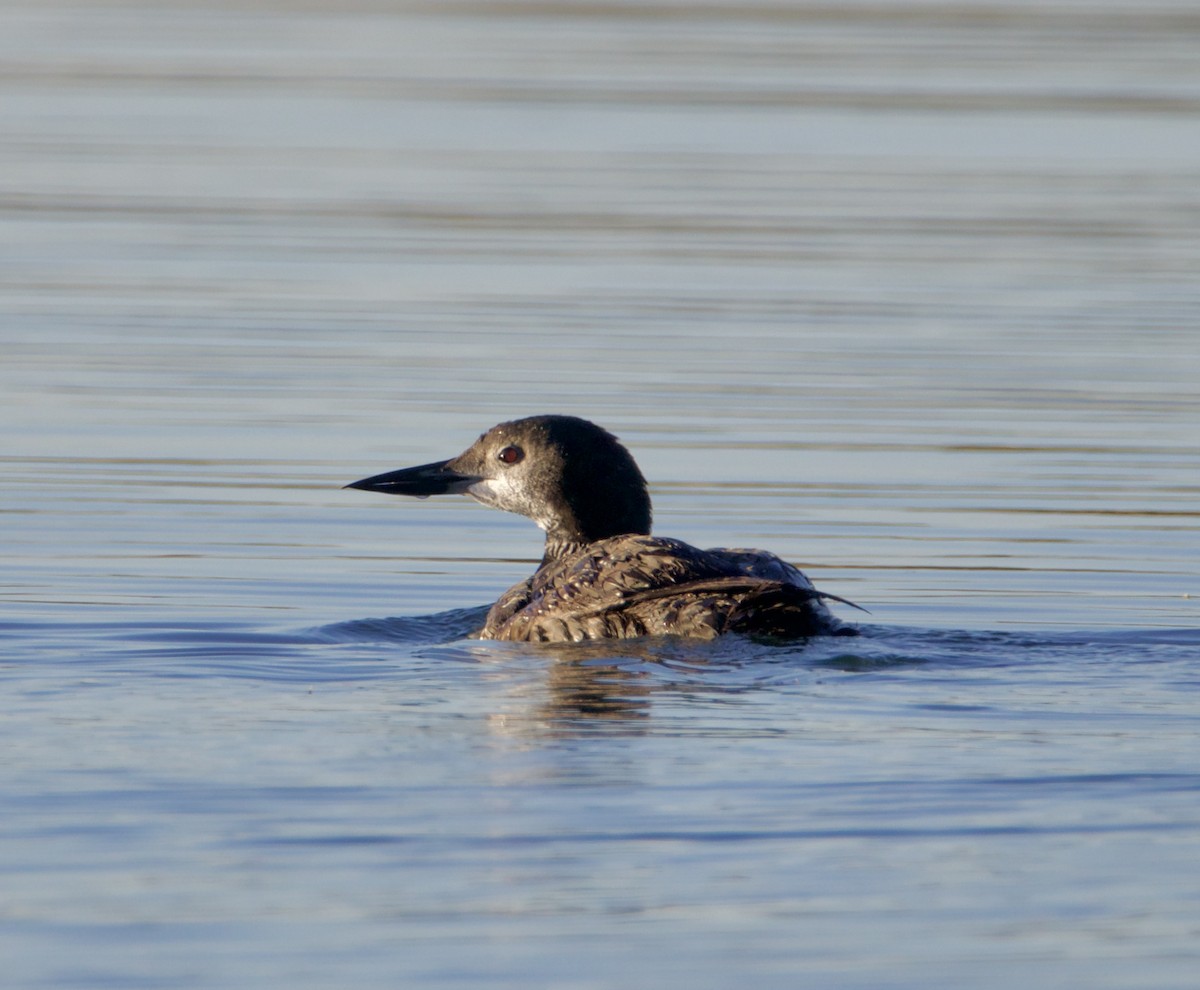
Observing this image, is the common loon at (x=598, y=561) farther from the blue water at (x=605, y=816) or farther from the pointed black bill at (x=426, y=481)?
the blue water at (x=605, y=816)

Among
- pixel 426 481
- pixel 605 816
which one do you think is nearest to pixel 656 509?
pixel 426 481

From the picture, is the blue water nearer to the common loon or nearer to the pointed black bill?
the common loon

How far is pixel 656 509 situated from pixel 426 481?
1345mm

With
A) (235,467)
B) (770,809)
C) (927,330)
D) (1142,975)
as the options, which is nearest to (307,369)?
(235,467)

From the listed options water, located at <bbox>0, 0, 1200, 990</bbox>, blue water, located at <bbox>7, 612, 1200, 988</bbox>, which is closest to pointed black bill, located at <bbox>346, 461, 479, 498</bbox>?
water, located at <bbox>0, 0, 1200, 990</bbox>

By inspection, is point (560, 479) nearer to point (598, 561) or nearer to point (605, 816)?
point (598, 561)

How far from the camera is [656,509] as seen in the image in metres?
9.74

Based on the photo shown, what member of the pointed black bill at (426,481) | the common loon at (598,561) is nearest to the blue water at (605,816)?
the common loon at (598,561)

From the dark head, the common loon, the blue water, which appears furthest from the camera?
the dark head

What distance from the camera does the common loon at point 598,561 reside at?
22.8ft

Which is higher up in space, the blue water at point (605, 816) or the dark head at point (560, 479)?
the dark head at point (560, 479)

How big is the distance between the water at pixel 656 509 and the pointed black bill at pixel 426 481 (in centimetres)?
32

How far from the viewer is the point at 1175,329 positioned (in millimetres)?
12398

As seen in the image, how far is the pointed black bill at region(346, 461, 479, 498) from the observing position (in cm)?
861
